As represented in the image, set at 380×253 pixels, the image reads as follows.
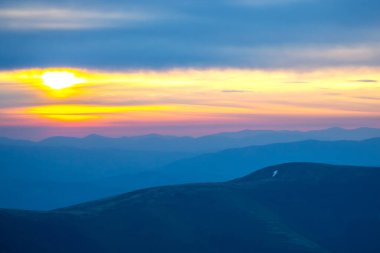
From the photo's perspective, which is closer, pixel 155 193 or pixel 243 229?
pixel 243 229

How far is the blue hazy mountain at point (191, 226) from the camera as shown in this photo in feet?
516

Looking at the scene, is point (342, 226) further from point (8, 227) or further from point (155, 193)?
point (8, 227)

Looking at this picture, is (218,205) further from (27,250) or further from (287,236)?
(27,250)

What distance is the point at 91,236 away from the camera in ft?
525

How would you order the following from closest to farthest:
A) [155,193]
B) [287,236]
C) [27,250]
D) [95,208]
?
[27,250] < [287,236] < [95,208] < [155,193]

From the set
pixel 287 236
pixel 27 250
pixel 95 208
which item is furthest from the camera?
pixel 95 208

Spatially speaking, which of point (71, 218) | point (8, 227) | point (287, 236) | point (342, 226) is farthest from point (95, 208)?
point (342, 226)

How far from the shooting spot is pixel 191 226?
6870 inches

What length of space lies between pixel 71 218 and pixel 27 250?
71.2 ft

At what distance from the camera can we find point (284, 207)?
650 ft

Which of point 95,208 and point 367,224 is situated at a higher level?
point 95,208

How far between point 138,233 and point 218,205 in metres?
31.9

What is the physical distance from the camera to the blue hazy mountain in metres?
157

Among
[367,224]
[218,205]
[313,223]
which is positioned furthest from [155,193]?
[367,224]
